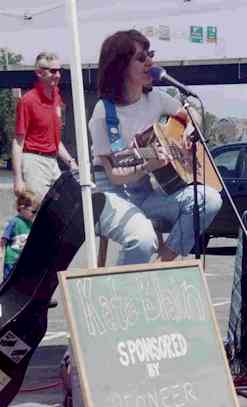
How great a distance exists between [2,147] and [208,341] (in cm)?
3005

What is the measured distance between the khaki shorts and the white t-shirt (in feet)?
3.90

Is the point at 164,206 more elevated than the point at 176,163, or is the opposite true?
the point at 176,163

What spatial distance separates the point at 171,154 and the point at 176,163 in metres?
0.06

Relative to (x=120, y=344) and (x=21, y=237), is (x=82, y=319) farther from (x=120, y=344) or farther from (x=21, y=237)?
(x=21, y=237)

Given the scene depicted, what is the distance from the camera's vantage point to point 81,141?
5.17 m

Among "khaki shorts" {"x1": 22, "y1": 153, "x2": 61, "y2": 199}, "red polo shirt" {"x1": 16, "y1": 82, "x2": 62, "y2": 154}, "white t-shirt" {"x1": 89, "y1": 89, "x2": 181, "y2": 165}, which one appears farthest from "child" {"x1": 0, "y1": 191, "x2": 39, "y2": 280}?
"white t-shirt" {"x1": 89, "y1": 89, "x2": 181, "y2": 165}

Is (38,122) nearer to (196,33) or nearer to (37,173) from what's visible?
(37,173)

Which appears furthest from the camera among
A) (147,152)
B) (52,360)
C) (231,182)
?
(231,182)

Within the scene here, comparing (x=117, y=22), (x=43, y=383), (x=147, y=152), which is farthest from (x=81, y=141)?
(x=117, y=22)

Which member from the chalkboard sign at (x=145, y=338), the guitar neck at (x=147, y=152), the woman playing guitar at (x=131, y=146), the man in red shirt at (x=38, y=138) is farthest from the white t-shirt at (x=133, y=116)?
the chalkboard sign at (x=145, y=338)

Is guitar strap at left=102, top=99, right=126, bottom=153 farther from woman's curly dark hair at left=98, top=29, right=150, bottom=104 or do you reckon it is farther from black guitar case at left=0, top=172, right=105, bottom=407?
black guitar case at left=0, top=172, right=105, bottom=407

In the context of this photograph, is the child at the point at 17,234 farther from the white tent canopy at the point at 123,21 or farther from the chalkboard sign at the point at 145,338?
the chalkboard sign at the point at 145,338

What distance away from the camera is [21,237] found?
731 cm

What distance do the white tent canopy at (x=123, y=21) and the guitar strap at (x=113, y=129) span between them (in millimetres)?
659
